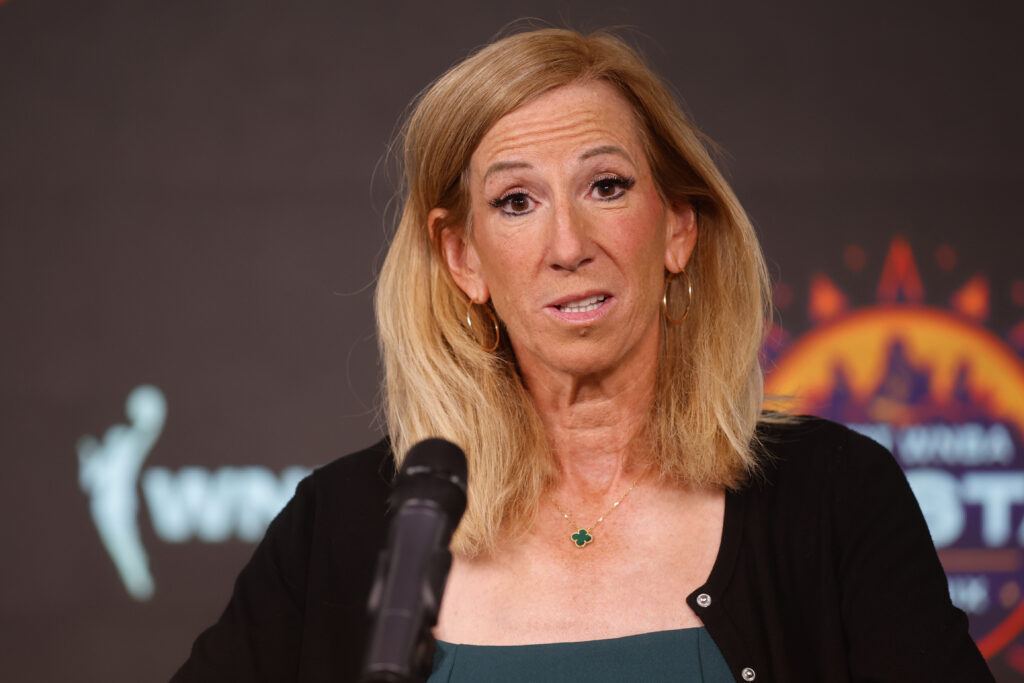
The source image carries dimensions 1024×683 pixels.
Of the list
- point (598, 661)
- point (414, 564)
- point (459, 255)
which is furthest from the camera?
point (459, 255)

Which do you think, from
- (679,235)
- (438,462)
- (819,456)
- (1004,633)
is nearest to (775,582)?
(819,456)

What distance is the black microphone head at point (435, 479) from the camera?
88 cm

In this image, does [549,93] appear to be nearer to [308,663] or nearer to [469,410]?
[469,410]

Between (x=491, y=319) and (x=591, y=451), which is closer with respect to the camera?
(x=591, y=451)

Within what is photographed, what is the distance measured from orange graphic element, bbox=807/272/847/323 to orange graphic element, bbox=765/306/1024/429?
26 mm

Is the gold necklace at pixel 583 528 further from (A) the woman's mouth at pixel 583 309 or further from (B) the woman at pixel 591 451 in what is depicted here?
(A) the woman's mouth at pixel 583 309

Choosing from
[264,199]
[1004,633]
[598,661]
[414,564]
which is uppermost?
[264,199]

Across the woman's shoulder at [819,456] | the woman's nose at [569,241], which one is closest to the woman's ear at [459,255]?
the woman's nose at [569,241]

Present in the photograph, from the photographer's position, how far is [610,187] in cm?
171

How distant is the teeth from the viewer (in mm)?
1656

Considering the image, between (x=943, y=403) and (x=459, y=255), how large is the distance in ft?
5.02

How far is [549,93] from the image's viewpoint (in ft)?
5.62

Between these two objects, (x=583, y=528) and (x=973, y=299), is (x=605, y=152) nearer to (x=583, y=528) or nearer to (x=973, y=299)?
(x=583, y=528)

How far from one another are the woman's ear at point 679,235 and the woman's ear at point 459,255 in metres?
0.32
